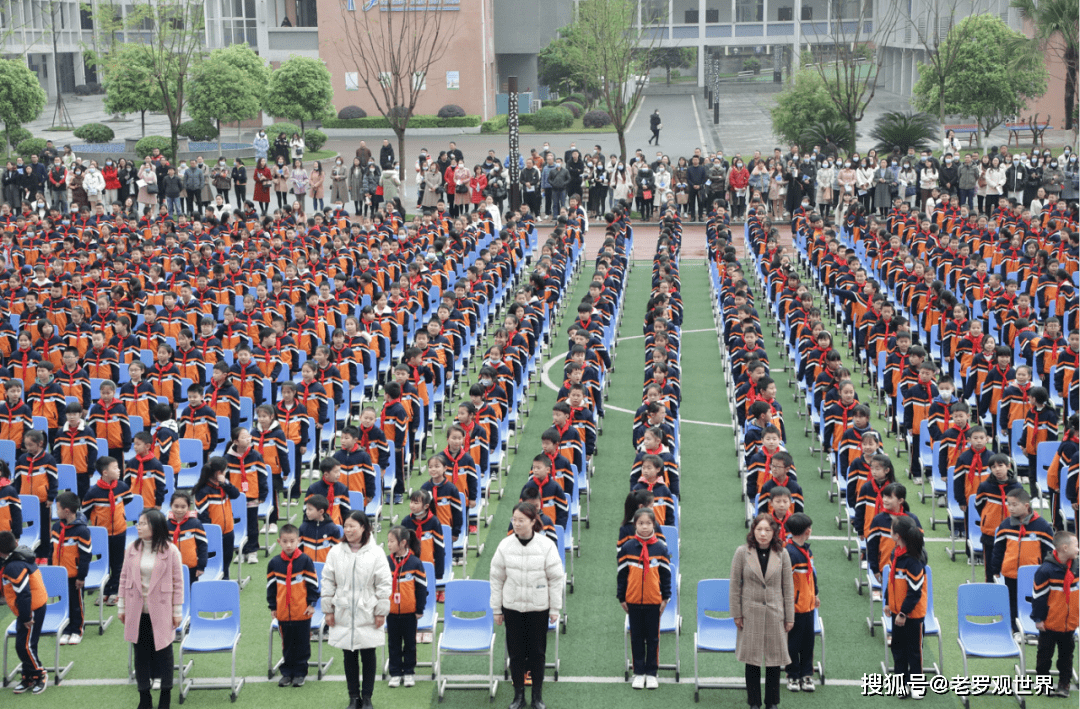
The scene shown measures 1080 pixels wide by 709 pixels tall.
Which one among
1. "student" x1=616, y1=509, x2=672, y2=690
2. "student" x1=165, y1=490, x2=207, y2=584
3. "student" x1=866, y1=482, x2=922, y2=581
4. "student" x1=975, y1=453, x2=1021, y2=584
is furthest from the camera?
"student" x1=975, y1=453, x2=1021, y2=584

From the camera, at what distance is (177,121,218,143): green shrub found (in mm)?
48969

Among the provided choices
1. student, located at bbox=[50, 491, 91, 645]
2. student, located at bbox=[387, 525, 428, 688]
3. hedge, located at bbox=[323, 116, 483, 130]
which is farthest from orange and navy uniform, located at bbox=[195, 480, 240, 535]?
hedge, located at bbox=[323, 116, 483, 130]

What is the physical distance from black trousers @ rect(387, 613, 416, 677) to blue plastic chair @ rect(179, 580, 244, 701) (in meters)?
1.17

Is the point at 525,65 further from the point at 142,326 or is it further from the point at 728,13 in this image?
the point at 142,326

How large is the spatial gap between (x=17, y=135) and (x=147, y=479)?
41.1 m

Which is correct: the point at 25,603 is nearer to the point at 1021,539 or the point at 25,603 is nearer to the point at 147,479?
the point at 147,479

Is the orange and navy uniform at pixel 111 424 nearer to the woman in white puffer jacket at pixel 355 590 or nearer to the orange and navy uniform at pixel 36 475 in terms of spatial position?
the orange and navy uniform at pixel 36 475

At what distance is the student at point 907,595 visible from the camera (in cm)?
869

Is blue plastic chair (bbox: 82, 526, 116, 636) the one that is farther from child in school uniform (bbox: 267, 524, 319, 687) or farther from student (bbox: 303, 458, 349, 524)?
child in school uniform (bbox: 267, 524, 319, 687)

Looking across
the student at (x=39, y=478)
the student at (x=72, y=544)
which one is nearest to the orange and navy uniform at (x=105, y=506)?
the student at (x=72, y=544)

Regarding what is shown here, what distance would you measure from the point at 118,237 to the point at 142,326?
7.86m

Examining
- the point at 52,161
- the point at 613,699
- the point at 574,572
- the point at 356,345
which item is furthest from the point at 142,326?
the point at 52,161

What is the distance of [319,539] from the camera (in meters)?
9.68

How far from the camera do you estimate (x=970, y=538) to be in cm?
1071
